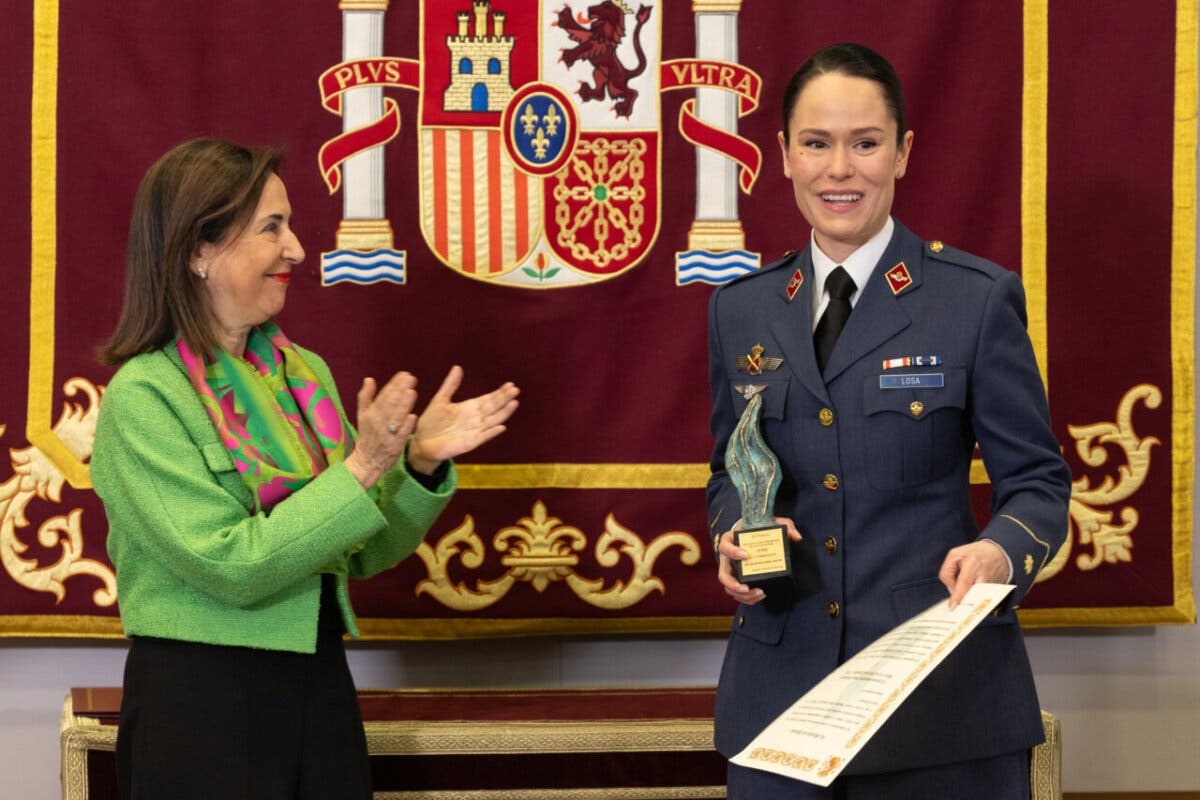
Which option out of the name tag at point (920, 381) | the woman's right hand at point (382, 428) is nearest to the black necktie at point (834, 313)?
the name tag at point (920, 381)

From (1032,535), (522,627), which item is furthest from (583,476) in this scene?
(1032,535)

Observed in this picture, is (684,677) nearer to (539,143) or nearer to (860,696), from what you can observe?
(539,143)

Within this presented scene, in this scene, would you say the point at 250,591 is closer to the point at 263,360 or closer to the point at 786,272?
the point at 263,360

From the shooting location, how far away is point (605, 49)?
8.92ft

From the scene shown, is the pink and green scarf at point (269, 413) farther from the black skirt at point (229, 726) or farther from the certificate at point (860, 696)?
the certificate at point (860, 696)

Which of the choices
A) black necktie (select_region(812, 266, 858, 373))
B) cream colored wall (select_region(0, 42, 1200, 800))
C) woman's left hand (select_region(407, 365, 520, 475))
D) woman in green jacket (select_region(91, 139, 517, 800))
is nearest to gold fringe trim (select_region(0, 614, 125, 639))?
cream colored wall (select_region(0, 42, 1200, 800))

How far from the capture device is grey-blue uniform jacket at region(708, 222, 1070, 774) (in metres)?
1.53

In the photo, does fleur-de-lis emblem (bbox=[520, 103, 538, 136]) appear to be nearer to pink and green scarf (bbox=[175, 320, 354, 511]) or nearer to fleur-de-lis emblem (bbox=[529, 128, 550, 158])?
fleur-de-lis emblem (bbox=[529, 128, 550, 158])

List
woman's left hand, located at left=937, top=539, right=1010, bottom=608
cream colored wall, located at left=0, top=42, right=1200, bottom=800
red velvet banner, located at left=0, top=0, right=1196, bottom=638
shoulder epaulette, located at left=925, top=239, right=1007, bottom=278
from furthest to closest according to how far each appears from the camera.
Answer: cream colored wall, located at left=0, top=42, right=1200, bottom=800, red velvet banner, located at left=0, top=0, right=1196, bottom=638, shoulder epaulette, located at left=925, top=239, right=1007, bottom=278, woman's left hand, located at left=937, top=539, right=1010, bottom=608

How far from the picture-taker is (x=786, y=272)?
1779 millimetres

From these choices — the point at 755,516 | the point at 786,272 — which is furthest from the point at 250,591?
the point at 786,272

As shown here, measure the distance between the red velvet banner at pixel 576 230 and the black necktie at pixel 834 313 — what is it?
1.07m

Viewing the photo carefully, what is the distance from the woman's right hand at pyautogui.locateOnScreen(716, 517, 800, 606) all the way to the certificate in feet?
0.61

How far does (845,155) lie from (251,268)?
871mm
